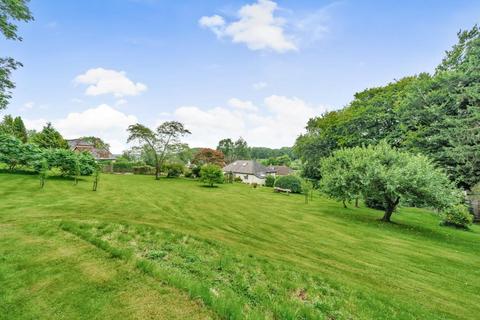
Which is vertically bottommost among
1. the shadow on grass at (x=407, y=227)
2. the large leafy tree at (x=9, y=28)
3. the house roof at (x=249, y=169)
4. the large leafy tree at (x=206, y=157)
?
the shadow on grass at (x=407, y=227)

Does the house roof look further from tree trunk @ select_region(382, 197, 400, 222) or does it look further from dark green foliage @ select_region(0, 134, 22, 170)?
dark green foliage @ select_region(0, 134, 22, 170)

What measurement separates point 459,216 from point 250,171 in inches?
1316

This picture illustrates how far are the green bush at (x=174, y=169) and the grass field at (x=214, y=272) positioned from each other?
2878 cm

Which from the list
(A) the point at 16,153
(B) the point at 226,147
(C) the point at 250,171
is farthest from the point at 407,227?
(B) the point at 226,147

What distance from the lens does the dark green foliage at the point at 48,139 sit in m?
37.0

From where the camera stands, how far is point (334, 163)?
1756 centimetres

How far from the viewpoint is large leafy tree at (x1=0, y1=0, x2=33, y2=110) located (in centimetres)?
844

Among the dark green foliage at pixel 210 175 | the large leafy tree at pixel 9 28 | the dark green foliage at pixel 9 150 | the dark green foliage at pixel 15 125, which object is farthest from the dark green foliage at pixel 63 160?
the dark green foliage at pixel 15 125

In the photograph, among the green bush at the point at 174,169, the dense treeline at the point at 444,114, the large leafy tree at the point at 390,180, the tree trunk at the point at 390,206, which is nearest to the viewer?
the large leafy tree at the point at 390,180

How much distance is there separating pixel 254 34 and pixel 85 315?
20420 millimetres

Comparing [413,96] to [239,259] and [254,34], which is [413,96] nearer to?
[254,34]

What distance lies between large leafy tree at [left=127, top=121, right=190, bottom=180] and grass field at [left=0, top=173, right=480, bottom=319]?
87.2 ft

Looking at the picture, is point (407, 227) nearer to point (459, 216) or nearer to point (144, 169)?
point (459, 216)

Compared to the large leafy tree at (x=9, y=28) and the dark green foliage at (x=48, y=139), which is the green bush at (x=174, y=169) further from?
the large leafy tree at (x=9, y=28)
